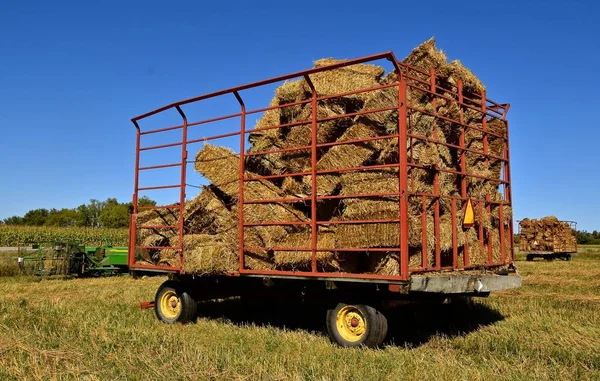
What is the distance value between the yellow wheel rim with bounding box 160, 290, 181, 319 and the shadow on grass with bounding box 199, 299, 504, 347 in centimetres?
72

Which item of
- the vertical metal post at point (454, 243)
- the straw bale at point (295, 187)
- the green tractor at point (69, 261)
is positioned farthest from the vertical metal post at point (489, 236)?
the green tractor at point (69, 261)

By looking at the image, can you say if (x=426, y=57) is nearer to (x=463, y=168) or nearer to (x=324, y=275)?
(x=463, y=168)

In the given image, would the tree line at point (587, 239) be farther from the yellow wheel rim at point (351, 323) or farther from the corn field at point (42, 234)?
the yellow wheel rim at point (351, 323)

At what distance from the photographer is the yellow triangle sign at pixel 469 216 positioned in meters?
7.47

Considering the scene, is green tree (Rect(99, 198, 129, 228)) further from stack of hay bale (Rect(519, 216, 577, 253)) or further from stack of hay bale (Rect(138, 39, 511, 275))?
stack of hay bale (Rect(138, 39, 511, 275))

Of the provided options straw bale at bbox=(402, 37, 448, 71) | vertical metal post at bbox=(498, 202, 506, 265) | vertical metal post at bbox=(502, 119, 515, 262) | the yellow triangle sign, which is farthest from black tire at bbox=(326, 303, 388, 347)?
straw bale at bbox=(402, 37, 448, 71)

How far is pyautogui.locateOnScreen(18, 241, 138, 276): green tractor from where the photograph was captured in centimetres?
1795

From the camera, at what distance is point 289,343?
690cm

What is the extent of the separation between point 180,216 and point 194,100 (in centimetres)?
193

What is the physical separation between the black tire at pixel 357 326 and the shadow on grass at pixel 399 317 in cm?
28

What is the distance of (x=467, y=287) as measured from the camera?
6.91m

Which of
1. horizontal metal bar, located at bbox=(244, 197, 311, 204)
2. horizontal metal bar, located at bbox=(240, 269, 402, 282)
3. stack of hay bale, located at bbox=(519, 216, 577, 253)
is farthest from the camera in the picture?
stack of hay bale, located at bbox=(519, 216, 577, 253)

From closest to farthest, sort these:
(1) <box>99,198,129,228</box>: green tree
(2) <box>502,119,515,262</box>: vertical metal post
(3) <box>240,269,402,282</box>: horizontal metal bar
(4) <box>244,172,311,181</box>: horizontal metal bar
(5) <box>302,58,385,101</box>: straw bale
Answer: (3) <box>240,269,402,282</box>: horizontal metal bar
(4) <box>244,172,311,181</box>: horizontal metal bar
(5) <box>302,58,385,101</box>: straw bale
(2) <box>502,119,515,262</box>: vertical metal post
(1) <box>99,198,129,228</box>: green tree

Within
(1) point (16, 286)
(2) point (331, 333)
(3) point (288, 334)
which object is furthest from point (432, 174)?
(1) point (16, 286)
